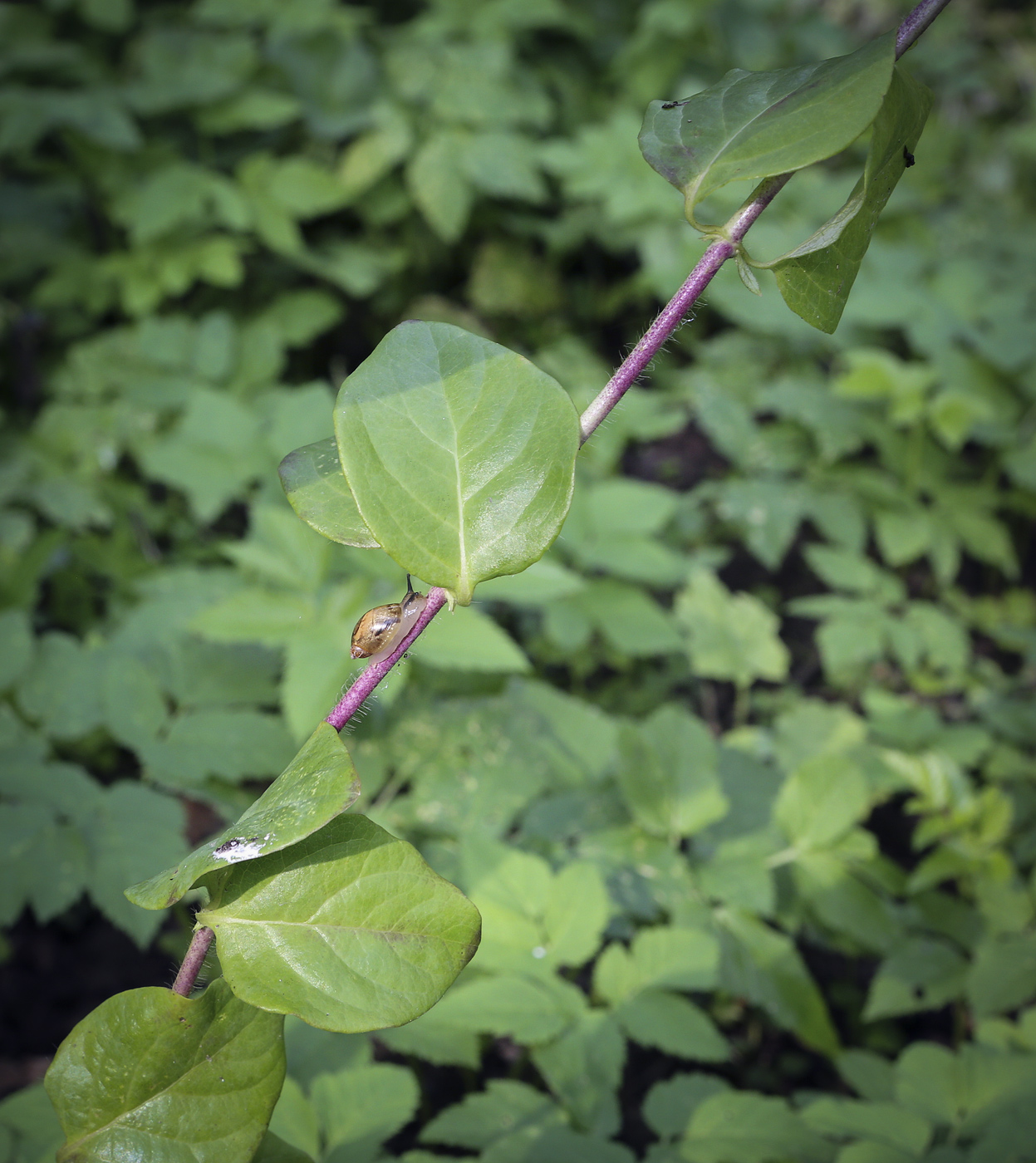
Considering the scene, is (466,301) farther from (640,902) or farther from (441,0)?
(640,902)

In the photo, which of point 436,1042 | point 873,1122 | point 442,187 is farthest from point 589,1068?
point 442,187

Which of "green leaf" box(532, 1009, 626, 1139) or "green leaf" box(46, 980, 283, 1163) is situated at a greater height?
"green leaf" box(46, 980, 283, 1163)

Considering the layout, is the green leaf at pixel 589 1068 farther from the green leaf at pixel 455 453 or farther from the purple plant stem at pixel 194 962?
the green leaf at pixel 455 453

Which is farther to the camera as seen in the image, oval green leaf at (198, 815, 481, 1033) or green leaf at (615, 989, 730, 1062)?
green leaf at (615, 989, 730, 1062)

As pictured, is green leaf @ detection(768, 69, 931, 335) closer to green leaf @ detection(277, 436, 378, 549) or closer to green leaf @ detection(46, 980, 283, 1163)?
green leaf @ detection(277, 436, 378, 549)

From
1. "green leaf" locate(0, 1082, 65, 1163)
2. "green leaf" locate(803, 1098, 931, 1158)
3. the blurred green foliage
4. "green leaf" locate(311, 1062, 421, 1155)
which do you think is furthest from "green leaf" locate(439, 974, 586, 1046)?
"green leaf" locate(0, 1082, 65, 1163)
